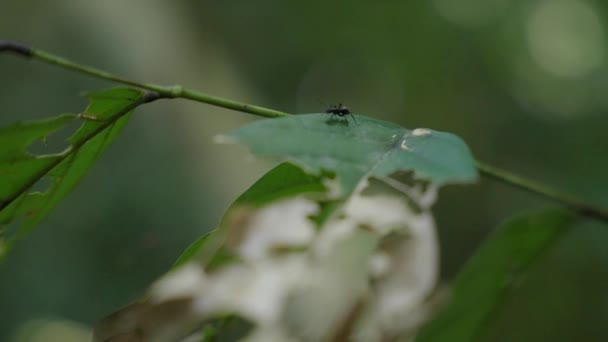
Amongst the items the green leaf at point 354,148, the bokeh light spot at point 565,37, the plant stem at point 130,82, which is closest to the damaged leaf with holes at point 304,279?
the green leaf at point 354,148

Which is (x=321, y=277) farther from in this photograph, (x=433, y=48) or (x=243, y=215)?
(x=433, y=48)

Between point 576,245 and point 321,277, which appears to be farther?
point 576,245

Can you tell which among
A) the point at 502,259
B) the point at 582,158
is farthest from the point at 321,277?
the point at 582,158

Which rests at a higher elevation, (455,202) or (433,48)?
(433,48)

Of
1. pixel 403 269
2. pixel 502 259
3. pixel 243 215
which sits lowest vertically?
pixel 502 259

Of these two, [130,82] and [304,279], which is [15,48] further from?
[304,279]

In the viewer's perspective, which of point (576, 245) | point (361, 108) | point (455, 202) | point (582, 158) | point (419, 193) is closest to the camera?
point (419, 193)

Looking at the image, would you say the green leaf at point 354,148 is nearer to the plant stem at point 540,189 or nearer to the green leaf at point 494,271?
A: the plant stem at point 540,189
